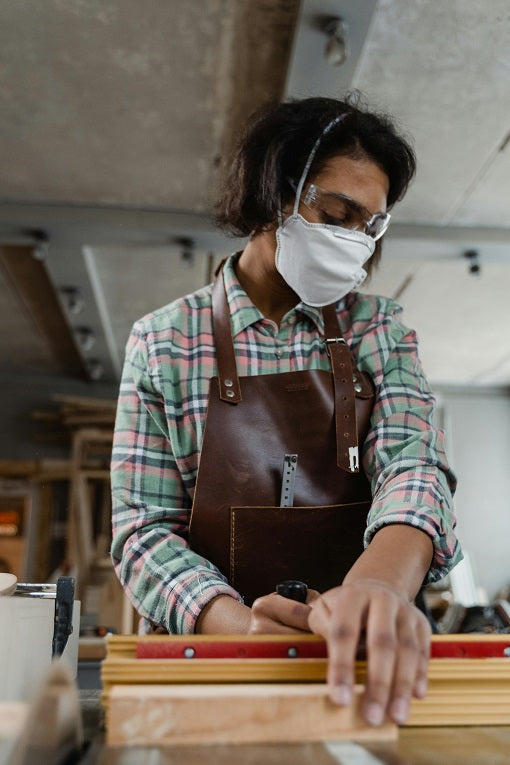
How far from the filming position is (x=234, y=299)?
5.34ft

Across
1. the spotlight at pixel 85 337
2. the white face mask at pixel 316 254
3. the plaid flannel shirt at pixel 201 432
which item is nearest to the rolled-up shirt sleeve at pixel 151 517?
the plaid flannel shirt at pixel 201 432

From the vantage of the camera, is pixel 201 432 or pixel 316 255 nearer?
pixel 201 432

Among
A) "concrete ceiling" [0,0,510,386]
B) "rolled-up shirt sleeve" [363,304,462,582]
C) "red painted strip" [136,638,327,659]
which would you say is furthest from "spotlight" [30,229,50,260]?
"red painted strip" [136,638,327,659]

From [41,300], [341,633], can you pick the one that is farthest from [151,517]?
[41,300]

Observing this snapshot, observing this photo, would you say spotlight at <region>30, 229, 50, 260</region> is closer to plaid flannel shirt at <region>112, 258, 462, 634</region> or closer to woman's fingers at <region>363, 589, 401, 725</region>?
plaid flannel shirt at <region>112, 258, 462, 634</region>

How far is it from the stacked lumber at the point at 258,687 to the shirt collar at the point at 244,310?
2.84ft

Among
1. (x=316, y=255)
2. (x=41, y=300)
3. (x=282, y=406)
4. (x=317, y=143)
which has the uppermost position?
(x=41, y=300)

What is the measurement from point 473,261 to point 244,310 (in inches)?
151

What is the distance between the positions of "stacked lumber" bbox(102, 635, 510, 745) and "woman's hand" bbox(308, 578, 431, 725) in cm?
2

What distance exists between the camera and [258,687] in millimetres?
729

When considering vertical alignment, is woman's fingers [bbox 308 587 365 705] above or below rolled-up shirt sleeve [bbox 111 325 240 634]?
below

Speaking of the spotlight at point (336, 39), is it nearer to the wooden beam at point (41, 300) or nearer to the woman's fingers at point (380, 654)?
the woman's fingers at point (380, 654)

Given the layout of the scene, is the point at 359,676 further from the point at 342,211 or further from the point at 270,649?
the point at 342,211

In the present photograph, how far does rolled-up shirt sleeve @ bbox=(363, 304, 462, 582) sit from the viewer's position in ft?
3.90
